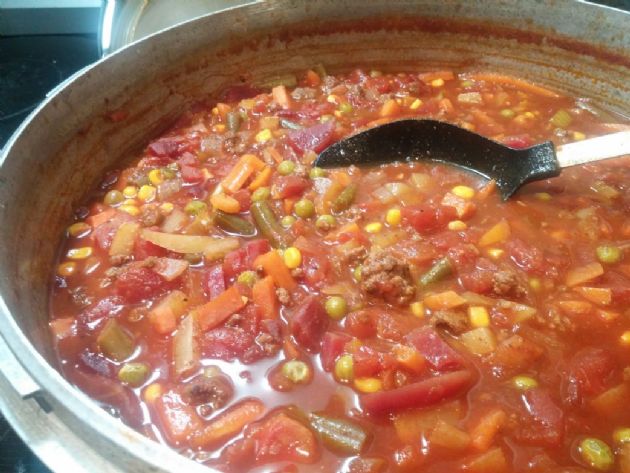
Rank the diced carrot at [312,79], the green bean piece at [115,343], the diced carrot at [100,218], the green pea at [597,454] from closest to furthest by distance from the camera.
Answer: the green pea at [597,454] < the green bean piece at [115,343] < the diced carrot at [100,218] < the diced carrot at [312,79]

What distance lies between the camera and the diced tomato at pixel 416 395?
107 inches

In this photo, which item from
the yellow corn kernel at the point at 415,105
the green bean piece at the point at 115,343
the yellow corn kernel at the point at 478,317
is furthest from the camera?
the yellow corn kernel at the point at 415,105

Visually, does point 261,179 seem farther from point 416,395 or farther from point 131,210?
point 416,395

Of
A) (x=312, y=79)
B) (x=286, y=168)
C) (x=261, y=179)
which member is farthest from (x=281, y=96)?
(x=261, y=179)

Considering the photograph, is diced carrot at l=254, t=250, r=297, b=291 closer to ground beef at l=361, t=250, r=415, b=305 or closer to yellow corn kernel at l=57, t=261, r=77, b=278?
ground beef at l=361, t=250, r=415, b=305

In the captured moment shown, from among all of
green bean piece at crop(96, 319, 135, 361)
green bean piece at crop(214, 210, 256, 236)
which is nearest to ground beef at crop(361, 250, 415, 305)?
green bean piece at crop(214, 210, 256, 236)

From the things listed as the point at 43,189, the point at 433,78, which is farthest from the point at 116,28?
the point at 433,78

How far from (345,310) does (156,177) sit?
1.88 metres

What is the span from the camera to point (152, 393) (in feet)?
9.28

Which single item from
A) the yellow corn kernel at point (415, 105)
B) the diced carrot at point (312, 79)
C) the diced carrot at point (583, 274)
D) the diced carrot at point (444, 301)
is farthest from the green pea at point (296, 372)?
the diced carrot at point (312, 79)

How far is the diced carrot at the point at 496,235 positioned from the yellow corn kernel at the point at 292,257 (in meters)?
1.20

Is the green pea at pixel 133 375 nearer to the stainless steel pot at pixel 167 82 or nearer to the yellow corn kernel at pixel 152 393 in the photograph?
the yellow corn kernel at pixel 152 393

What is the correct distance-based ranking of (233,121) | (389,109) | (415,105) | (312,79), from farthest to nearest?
(312,79)
(415,105)
(389,109)
(233,121)

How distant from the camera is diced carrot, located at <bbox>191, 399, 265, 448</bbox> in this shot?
2642 millimetres
